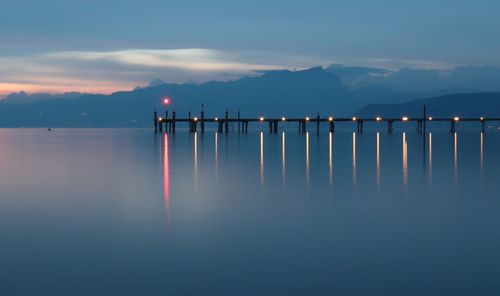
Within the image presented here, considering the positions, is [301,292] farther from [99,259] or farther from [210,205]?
[210,205]

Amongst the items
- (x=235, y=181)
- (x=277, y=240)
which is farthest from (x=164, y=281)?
(x=235, y=181)

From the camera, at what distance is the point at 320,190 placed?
2514 cm

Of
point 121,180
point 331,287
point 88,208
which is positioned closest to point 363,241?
point 331,287

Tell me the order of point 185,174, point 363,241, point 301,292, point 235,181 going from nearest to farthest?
1. point 301,292
2. point 363,241
3. point 235,181
4. point 185,174

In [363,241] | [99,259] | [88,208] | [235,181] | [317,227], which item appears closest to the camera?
[99,259]

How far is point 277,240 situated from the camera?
14398 millimetres

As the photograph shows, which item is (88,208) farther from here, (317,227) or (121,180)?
(121,180)

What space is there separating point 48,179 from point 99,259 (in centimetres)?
1981

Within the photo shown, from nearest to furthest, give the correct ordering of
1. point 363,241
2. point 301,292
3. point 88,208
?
1. point 301,292
2. point 363,241
3. point 88,208

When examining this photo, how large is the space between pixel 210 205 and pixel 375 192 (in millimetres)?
6876

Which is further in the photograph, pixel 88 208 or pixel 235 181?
pixel 235 181

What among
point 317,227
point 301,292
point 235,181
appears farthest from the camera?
point 235,181

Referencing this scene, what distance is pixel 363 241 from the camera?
14289 mm

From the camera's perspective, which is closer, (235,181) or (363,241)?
(363,241)
